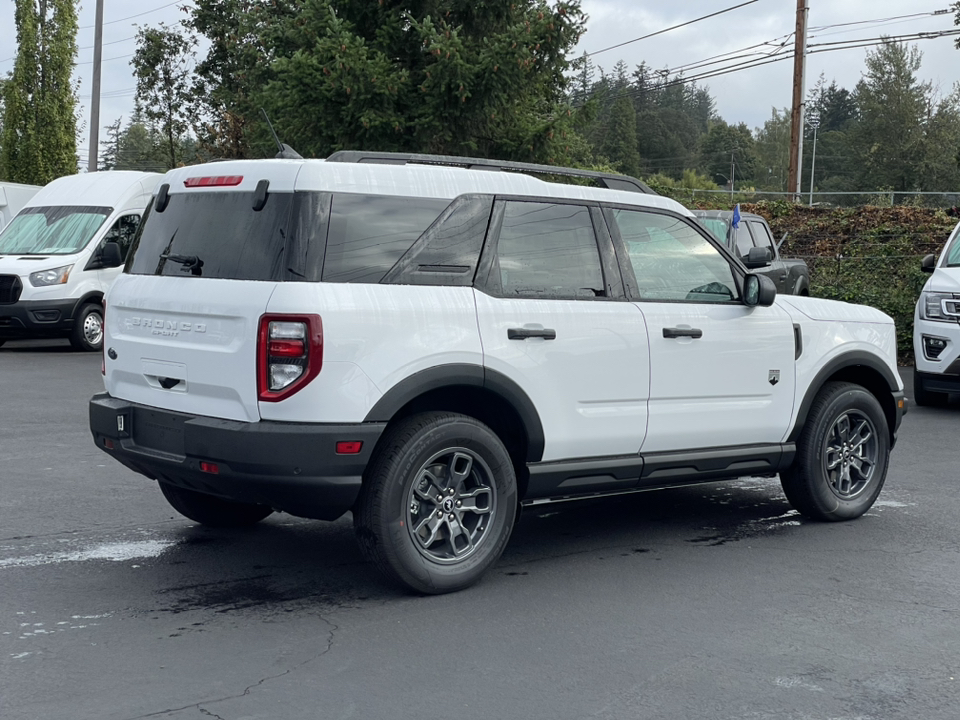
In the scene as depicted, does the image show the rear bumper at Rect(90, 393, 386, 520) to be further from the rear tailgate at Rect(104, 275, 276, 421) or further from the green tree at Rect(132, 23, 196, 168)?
the green tree at Rect(132, 23, 196, 168)

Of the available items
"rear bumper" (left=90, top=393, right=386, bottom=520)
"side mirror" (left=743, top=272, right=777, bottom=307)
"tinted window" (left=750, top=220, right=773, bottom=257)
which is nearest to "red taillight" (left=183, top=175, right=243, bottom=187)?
"rear bumper" (left=90, top=393, right=386, bottom=520)

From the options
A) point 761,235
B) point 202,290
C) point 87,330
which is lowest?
point 87,330

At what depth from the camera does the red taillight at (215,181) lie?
5.56m

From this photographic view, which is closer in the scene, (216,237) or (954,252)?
(216,237)

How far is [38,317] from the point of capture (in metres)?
18.0

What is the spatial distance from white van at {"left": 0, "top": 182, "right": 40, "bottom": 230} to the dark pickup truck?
44.1 ft

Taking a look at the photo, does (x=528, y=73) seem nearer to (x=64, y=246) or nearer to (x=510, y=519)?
(x=64, y=246)

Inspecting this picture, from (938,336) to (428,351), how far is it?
28.7 ft

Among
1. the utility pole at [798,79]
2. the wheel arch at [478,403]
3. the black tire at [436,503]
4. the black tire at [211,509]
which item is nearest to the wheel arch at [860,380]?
the wheel arch at [478,403]

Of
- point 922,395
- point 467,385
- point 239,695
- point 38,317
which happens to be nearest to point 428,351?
point 467,385

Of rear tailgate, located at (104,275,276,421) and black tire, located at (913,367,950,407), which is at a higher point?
rear tailgate, located at (104,275,276,421)

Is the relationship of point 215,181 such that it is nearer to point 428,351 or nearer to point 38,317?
point 428,351

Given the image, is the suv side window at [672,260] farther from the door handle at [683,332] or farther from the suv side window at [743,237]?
the suv side window at [743,237]

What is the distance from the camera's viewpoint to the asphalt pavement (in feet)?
14.0
